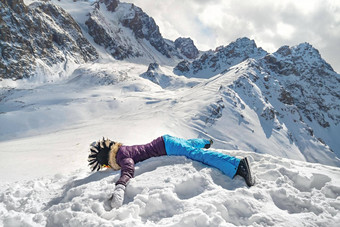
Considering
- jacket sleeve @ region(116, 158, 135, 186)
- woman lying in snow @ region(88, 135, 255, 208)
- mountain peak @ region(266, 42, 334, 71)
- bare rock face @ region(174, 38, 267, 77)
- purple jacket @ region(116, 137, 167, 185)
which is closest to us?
jacket sleeve @ region(116, 158, 135, 186)

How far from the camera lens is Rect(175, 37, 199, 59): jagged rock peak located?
14512 cm

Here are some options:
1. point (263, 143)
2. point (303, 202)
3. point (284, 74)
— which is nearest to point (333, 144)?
point (284, 74)

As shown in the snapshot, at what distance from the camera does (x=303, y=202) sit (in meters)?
2.80

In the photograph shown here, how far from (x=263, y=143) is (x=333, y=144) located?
2650 inches

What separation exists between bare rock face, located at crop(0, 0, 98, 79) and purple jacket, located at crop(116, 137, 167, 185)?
50.5 m

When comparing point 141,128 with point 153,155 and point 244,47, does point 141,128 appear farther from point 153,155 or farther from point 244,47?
point 244,47

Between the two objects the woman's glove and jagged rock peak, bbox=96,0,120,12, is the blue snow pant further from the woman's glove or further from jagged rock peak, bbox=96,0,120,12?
jagged rock peak, bbox=96,0,120,12

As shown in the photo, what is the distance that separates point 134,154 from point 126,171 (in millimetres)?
651

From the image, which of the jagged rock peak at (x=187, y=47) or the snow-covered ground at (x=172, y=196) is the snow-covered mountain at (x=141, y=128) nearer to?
the snow-covered ground at (x=172, y=196)

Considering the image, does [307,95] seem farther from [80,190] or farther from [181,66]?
[80,190]

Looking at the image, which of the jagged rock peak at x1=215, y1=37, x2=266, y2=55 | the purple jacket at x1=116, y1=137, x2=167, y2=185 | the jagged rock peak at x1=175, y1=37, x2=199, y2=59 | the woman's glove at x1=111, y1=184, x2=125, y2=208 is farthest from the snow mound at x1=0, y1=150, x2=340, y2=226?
the jagged rock peak at x1=175, y1=37, x2=199, y2=59

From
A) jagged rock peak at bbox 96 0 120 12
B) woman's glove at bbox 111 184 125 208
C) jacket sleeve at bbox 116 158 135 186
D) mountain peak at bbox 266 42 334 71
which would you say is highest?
mountain peak at bbox 266 42 334 71

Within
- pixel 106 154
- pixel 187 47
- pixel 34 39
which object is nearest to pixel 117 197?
pixel 106 154

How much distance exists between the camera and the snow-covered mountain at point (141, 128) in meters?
2.69
